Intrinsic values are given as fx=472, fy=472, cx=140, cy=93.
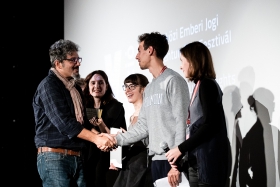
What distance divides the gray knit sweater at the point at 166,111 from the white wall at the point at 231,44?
0.92 m

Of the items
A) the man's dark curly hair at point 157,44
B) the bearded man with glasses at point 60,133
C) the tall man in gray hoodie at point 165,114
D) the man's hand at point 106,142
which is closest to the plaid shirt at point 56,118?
the bearded man with glasses at point 60,133

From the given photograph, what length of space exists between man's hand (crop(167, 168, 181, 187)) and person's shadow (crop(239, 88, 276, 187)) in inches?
42.6

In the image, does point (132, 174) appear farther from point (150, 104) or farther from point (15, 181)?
point (15, 181)

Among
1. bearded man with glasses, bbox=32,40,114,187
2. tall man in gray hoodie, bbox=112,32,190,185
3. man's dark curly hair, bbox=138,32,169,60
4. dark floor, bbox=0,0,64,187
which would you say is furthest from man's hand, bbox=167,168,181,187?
dark floor, bbox=0,0,64,187

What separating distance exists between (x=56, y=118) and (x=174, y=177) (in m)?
0.95

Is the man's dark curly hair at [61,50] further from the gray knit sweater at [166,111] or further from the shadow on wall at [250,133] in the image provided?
the shadow on wall at [250,133]

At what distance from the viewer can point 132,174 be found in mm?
3684

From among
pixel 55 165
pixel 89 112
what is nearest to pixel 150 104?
pixel 55 165

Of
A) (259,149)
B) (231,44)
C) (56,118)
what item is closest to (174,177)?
(56,118)

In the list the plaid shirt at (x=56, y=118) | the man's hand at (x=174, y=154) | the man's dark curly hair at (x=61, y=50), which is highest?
the man's dark curly hair at (x=61, y=50)

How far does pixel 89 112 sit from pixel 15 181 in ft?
9.09

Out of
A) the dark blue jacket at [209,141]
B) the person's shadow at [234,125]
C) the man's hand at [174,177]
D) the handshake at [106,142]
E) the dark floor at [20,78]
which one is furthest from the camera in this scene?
the dark floor at [20,78]

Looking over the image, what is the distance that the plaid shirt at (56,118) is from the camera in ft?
10.8

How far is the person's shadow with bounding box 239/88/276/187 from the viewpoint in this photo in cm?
366
